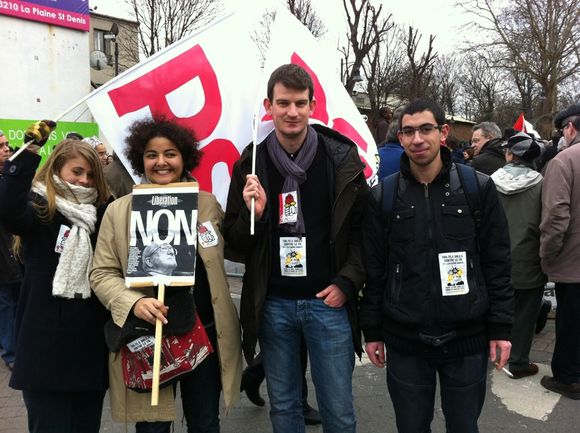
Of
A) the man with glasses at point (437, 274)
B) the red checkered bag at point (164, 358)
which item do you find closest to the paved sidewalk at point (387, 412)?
the red checkered bag at point (164, 358)

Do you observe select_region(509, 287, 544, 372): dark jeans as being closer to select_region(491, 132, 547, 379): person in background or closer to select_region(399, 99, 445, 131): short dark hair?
select_region(491, 132, 547, 379): person in background

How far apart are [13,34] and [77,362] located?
13460 mm

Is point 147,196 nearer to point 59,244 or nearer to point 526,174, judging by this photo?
point 59,244

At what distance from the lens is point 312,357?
2531 mm

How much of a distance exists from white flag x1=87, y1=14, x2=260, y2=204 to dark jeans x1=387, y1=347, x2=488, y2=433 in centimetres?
156

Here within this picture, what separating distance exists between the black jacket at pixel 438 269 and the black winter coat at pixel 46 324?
1.43 meters

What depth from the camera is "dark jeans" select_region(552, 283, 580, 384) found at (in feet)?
12.4

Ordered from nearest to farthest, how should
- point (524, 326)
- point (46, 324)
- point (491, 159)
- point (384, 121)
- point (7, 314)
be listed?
point (46, 324) < point (524, 326) < point (7, 314) < point (491, 159) < point (384, 121)

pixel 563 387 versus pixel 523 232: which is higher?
pixel 523 232

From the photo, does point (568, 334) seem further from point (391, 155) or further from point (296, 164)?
point (296, 164)

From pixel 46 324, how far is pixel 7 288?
265cm

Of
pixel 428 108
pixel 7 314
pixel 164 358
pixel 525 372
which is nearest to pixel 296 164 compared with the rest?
pixel 428 108

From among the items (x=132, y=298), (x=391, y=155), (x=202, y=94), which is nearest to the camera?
(x=132, y=298)

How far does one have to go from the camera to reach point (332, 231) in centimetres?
243
